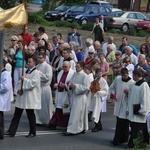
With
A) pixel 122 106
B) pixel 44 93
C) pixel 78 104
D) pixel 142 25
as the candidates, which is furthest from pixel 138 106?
pixel 142 25

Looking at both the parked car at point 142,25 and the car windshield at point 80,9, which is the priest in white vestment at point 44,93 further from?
the car windshield at point 80,9

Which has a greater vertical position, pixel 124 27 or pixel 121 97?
pixel 124 27

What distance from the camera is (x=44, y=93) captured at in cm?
1516

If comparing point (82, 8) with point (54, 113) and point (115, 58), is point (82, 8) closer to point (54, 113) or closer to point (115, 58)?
point (115, 58)

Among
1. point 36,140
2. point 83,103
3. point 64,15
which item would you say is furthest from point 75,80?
point 64,15

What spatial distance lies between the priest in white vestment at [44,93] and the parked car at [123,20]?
81.0 feet

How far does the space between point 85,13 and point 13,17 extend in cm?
3088

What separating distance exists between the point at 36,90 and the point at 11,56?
19.5 feet

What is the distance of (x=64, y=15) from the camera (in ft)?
137

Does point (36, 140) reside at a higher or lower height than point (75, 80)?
lower

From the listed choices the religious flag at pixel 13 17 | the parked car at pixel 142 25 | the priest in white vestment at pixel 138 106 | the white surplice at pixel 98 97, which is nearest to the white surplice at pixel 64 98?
the white surplice at pixel 98 97

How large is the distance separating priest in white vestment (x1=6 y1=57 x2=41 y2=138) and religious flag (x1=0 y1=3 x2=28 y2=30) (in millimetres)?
3660

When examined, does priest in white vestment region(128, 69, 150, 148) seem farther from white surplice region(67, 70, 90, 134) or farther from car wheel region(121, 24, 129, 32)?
car wheel region(121, 24, 129, 32)

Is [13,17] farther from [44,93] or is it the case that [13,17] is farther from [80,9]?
[80,9]
